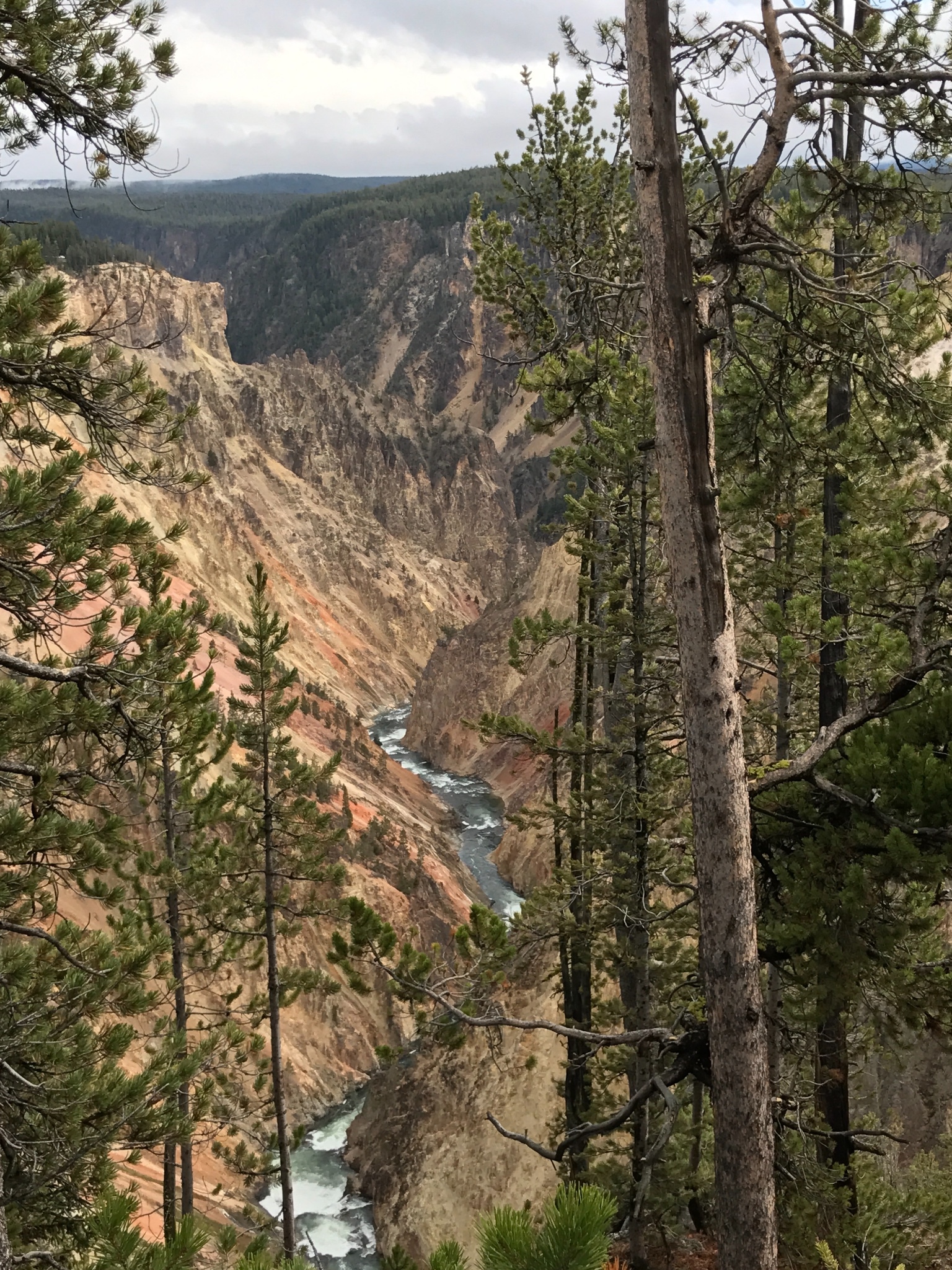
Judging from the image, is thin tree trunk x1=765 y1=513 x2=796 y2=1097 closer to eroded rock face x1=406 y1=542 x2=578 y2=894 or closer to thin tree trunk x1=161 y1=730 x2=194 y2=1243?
thin tree trunk x1=161 y1=730 x2=194 y2=1243

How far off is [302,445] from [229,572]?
68.5 ft

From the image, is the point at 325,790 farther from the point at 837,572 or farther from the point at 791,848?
the point at 791,848

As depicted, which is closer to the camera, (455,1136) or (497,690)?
(455,1136)

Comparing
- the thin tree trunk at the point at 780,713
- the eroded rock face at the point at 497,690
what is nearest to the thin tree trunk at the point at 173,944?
the thin tree trunk at the point at 780,713

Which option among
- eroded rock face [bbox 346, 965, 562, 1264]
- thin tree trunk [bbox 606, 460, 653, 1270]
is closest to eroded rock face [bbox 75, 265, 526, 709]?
eroded rock face [bbox 346, 965, 562, 1264]

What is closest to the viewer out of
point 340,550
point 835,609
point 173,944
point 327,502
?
point 835,609

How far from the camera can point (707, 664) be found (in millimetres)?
3812

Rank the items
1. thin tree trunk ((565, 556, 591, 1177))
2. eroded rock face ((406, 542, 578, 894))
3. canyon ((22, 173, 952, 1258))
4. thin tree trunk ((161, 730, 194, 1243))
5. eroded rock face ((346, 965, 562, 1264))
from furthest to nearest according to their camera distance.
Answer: eroded rock face ((406, 542, 578, 894)) → canyon ((22, 173, 952, 1258)) → eroded rock face ((346, 965, 562, 1264)) → thin tree trunk ((161, 730, 194, 1243)) → thin tree trunk ((565, 556, 591, 1177))

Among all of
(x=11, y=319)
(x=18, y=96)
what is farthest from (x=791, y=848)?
(x=18, y=96)

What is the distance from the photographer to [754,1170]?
3.76 meters

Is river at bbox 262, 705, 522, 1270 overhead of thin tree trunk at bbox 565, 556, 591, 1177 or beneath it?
beneath

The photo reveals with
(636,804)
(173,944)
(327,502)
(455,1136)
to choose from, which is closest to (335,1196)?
(455,1136)

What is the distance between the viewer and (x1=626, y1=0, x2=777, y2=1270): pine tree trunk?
3.71 m

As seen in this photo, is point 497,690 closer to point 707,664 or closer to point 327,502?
point 327,502
